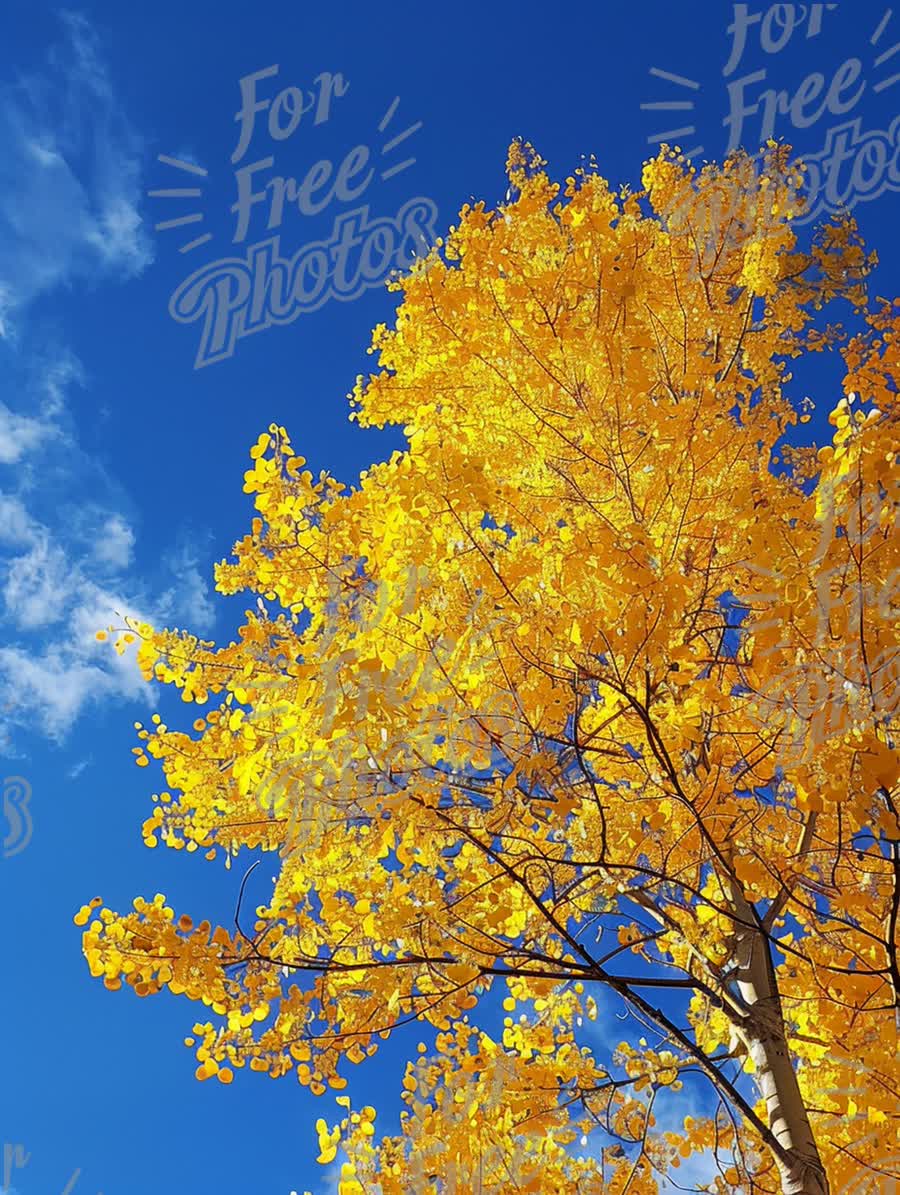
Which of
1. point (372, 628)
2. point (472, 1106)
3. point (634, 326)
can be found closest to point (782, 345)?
point (634, 326)

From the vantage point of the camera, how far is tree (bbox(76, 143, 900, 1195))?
2598 mm

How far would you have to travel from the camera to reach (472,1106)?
3980mm

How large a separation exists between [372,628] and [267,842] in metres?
1.06

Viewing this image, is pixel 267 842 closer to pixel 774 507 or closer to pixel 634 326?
pixel 774 507

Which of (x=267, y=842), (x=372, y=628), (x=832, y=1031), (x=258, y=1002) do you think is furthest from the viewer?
(x=832, y=1031)

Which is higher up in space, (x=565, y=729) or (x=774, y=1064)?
(x=565, y=729)

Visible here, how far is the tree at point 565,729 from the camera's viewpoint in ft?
8.52

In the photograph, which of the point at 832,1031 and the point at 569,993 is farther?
the point at 569,993

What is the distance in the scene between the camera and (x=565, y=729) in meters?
3.06

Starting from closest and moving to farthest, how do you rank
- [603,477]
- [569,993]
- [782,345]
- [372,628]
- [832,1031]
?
[372,628]
[603,477]
[832,1031]
[569,993]
[782,345]

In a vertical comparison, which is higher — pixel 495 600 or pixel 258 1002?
pixel 495 600

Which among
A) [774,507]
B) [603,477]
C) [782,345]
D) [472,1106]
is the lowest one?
[472,1106]

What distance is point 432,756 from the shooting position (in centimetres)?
279

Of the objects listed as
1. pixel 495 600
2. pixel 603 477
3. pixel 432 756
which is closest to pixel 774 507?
pixel 603 477
